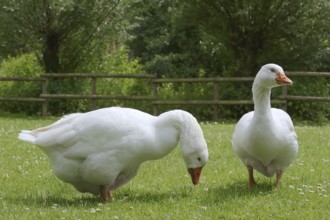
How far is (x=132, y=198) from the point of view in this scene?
242 inches

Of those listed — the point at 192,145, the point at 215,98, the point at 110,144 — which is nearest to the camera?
the point at 110,144

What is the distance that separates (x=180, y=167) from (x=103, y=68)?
1359cm

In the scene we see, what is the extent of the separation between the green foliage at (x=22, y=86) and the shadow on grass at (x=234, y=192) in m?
13.9

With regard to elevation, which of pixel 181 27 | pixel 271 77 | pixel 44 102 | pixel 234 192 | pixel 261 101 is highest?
pixel 181 27

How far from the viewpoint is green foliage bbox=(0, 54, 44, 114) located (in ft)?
66.0

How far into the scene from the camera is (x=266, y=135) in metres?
6.35

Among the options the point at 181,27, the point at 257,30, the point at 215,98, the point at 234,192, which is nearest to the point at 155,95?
the point at 215,98

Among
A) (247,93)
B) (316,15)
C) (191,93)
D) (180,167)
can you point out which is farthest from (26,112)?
(180,167)

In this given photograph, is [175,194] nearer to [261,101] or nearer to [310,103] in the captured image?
[261,101]

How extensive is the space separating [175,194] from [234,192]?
649mm

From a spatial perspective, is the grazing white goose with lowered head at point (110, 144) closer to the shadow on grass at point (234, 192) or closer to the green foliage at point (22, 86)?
the shadow on grass at point (234, 192)

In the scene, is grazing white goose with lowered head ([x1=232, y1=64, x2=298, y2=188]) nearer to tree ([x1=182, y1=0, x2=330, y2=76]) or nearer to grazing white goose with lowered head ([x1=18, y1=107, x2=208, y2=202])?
grazing white goose with lowered head ([x1=18, y1=107, x2=208, y2=202])

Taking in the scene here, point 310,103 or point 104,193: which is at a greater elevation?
point 104,193

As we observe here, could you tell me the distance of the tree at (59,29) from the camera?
18891 millimetres
